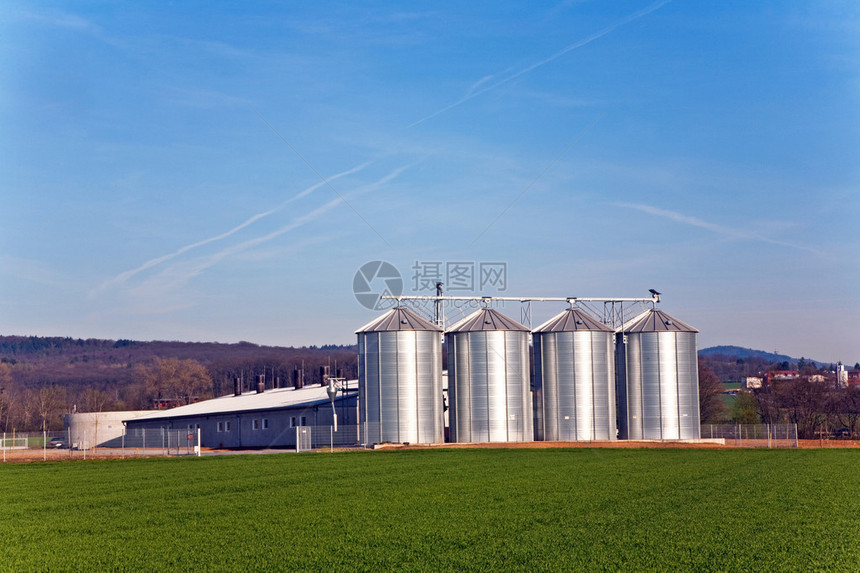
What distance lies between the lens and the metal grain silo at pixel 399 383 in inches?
2758

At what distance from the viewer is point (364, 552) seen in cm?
1991

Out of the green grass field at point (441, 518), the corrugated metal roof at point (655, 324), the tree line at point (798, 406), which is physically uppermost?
the corrugated metal roof at point (655, 324)

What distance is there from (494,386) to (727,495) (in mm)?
41599

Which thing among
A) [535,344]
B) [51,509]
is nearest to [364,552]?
[51,509]

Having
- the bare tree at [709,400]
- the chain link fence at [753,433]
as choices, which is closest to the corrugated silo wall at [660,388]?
the chain link fence at [753,433]

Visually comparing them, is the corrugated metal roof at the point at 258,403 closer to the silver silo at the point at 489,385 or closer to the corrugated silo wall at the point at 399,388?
the corrugated silo wall at the point at 399,388

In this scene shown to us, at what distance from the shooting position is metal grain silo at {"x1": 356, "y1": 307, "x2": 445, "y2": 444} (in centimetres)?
7006

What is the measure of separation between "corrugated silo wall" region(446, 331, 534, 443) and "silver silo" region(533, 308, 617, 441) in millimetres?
2379

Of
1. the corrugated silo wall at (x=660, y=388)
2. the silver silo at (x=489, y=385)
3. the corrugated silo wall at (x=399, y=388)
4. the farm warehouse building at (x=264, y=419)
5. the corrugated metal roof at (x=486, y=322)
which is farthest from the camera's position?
the farm warehouse building at (x=264, y=419)

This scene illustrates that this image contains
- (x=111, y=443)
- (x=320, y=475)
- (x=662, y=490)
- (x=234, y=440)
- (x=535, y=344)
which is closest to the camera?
(x=662, y=490)

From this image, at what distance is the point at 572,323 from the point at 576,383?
16.5 ft

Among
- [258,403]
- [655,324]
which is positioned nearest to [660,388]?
[655,324]

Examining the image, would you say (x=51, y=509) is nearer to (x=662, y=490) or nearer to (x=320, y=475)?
(x=320, y=475)

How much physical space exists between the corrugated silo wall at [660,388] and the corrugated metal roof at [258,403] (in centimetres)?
2586
